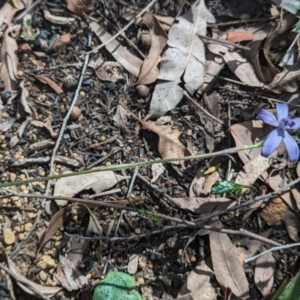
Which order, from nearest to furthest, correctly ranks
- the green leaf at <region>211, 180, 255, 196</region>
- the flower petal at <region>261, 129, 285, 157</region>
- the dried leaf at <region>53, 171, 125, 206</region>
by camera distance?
the flower petal at <region>261, 129, 285, 157</region> → the green leaf at <region>211, 180, 255, 196</region> → the dried leaf at <region>53, 171, 125, 206</region>

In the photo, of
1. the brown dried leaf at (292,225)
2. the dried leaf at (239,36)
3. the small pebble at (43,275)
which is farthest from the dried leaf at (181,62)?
the small pebble at (43,275)

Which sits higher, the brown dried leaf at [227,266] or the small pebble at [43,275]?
the small pebble at [43,275]

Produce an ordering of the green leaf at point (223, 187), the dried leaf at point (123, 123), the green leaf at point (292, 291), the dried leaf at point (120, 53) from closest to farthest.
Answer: the green leaf at point (292, 291) → the green leaf at point (223, 187) → the dried leaf at point (123, 123) → the dried leaf at point (120, 53)

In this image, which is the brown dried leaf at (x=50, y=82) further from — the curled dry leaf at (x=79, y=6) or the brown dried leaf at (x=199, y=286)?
the brown dried leaf at (x=199, y=286)

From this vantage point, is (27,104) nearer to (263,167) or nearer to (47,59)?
(47,59)

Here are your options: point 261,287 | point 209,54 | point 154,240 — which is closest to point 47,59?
point 209,54

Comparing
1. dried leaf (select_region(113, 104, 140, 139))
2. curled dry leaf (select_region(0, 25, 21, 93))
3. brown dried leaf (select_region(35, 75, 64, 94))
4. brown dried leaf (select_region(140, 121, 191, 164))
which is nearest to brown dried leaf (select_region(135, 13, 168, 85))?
dried leaf (select_region(113, 104, 140, 139))

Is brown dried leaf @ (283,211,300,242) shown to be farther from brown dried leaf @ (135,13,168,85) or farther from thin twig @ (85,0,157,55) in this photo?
thin twig @ (85,0,157,55)

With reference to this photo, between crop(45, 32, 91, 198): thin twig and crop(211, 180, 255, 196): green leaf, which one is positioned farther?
crop(45, 32, 91, 198): thin twig
